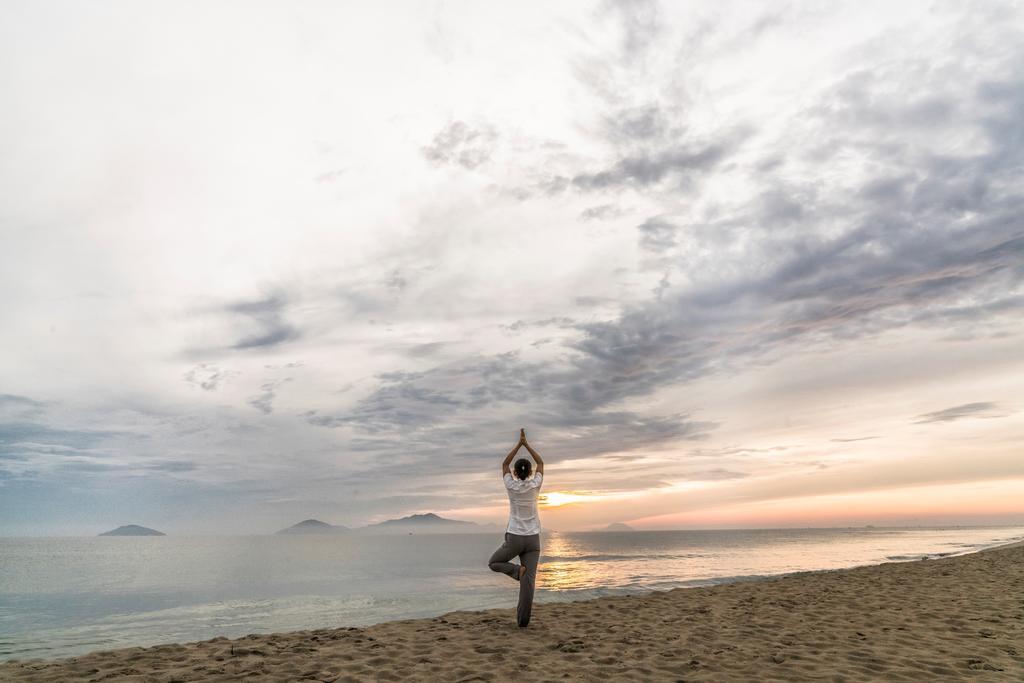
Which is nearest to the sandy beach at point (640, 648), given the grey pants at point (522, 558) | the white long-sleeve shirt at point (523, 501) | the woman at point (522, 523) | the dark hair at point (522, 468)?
the grey pants at point (522, 558)

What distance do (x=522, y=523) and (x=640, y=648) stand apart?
258cm

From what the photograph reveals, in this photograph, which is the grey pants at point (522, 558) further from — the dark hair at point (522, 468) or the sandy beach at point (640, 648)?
the dark hair at point (522, 468)

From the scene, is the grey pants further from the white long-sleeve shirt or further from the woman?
the white long-sleeve shirt

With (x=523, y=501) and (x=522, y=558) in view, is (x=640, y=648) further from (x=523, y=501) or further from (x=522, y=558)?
(x=523, y=501)

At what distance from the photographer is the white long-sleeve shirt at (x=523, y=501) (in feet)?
31.1

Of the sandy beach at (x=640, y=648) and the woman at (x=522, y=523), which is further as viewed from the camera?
the woman at (x=522, y=523)

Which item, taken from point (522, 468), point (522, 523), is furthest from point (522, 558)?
point (522, 468)

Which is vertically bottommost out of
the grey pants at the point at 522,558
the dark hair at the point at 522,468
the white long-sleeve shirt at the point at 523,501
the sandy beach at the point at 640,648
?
the sandy beach at the point at 640,648

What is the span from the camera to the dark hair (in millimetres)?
9523

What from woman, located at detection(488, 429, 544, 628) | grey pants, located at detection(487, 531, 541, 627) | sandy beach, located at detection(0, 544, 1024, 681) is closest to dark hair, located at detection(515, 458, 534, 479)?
woman, located at detection(488, 429, 544, 628)

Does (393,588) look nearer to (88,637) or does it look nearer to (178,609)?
(178,609)

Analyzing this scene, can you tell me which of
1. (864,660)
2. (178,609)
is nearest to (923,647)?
(864,660)

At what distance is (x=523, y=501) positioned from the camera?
375 inches

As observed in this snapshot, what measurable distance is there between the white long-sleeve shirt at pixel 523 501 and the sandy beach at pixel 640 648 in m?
1.73
